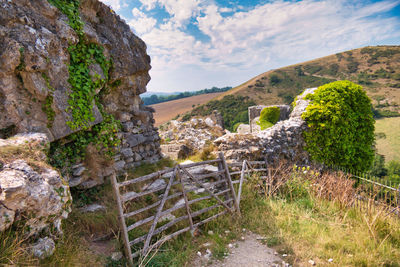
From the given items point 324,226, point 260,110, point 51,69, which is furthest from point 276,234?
→ point 260,110

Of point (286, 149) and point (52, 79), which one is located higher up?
point (52, 79)

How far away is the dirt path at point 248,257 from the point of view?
364 centimetres

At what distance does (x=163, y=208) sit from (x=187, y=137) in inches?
273

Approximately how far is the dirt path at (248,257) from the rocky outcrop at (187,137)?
18.1 ft

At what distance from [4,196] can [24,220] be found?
40 cm

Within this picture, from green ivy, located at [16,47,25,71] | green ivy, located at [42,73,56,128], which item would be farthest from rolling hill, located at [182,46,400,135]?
green ivy, located at [16,47,25,71]

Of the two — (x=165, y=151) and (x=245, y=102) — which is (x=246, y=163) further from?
(x=245, y=102)

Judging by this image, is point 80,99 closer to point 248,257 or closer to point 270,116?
point 248,257

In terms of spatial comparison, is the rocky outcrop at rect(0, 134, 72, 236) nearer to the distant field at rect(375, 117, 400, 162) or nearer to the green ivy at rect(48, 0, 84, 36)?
the green ivy at rect(48, 0, 84, 36)

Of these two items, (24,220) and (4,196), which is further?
(24,220)

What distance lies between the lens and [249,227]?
15.7 feet

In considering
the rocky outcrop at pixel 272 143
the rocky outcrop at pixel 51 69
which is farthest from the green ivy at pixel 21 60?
the rocky outcrop at pixel 272 143

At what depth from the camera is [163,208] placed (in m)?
4.91

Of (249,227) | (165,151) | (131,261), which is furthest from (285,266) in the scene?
(165,151)
